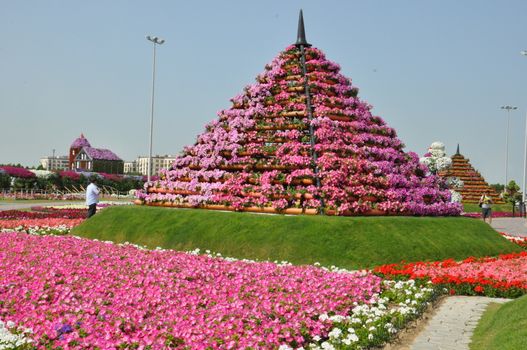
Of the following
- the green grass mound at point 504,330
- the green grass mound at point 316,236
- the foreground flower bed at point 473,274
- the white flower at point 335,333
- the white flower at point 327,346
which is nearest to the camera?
the green grass mound at point 504,330

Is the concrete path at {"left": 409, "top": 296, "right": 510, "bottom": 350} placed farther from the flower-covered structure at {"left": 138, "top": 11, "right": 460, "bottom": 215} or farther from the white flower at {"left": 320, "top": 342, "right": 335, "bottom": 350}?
the flower-covered structure at {"left": 138, "top": 11, "right": 460, "bottom": 215}

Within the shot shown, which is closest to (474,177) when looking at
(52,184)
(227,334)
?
(52,184)

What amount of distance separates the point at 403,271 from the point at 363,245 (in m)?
2.24

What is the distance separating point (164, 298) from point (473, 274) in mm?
7513

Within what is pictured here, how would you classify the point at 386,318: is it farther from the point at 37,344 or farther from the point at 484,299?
the point at 37,344

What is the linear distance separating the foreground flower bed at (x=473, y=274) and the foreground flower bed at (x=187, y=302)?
1050 millimetres

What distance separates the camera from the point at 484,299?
1277cm

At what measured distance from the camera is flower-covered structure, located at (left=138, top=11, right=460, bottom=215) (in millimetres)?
19484

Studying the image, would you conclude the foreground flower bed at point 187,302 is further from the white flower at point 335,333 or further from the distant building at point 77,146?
the distant building at point 77,146

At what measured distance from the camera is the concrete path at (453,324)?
8984 millimetres

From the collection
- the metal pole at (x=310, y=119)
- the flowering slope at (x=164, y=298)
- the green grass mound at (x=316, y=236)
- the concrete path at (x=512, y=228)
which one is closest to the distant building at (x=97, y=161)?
the concrete path at (x=512, y=228)

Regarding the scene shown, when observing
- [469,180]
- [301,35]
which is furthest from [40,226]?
[469,180]

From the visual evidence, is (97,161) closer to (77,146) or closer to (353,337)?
(77,146)

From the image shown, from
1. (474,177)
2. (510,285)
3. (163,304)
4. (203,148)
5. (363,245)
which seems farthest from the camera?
(474,177)
